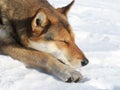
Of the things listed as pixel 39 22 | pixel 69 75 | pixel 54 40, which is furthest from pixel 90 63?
pixel 39 22

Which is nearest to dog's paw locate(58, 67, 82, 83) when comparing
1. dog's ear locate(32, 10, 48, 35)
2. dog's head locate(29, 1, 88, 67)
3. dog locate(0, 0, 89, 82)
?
dog locate(0, 0, 89, 82)

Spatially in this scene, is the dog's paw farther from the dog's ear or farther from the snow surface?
the dog's ear

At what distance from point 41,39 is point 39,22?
8.1 inches

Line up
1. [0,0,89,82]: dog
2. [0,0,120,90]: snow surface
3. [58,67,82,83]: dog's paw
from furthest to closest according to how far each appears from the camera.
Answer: [0,0,89,82]: dog, [58,67,82,83]: dog's paw, [0,0,120,90]: snow surface

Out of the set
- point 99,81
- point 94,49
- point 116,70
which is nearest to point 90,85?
point 99,81

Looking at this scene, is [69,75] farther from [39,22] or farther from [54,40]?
[39,22]

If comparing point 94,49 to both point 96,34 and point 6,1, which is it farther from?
point 6,1

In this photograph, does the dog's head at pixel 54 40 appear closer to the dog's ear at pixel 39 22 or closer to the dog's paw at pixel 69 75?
the dog's ear at pixel 39 22

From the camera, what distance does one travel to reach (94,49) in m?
5.64

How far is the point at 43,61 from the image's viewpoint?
4.61 m

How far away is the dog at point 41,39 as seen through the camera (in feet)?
15.0

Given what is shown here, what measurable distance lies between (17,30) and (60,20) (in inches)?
21.7

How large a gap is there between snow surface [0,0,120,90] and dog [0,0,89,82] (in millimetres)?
140

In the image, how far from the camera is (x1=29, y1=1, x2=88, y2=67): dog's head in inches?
182
